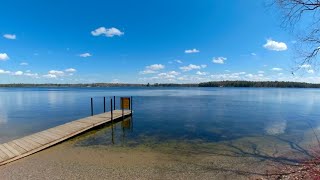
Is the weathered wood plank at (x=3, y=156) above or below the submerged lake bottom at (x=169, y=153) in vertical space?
above

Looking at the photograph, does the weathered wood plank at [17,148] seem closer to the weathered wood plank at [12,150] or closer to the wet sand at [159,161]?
the weathered wood plank at [12,150]

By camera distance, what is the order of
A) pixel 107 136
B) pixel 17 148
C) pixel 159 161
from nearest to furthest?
pixel 159 161 → pixel 17 148 → pixel 107 136

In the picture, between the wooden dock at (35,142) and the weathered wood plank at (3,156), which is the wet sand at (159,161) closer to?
the wooden dock at (35,142)

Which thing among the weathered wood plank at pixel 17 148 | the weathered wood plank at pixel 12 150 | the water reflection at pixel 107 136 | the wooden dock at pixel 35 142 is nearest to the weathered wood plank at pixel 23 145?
the wooden dock at pixel 35 142

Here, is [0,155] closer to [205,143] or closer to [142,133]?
[142,133]

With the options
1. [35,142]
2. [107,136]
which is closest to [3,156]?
[35,142]

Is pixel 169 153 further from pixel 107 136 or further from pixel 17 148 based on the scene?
pixel 17 148

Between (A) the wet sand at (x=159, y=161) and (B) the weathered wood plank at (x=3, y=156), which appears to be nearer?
(A) the wet sand at (x=159, y=161)

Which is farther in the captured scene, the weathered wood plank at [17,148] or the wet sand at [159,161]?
the weathered wood plank at [17,148]

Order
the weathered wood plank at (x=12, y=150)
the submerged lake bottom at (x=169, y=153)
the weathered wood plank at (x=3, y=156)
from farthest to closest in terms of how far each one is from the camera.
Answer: the weathered wood plank at (x=12, y=150)
the weathered wood plank at (x=3, y=156)
the submerged lake bottom at (x=169, y=153)

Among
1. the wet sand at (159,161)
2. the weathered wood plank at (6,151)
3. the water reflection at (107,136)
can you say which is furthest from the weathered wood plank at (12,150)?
the water reflection at (107,136)

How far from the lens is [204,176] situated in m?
8.16

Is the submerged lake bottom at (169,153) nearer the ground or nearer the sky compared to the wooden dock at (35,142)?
nearer the ground

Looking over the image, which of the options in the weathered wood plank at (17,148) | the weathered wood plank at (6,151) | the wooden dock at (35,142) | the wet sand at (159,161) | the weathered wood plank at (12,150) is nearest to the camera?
the wet sand at (159,161)
